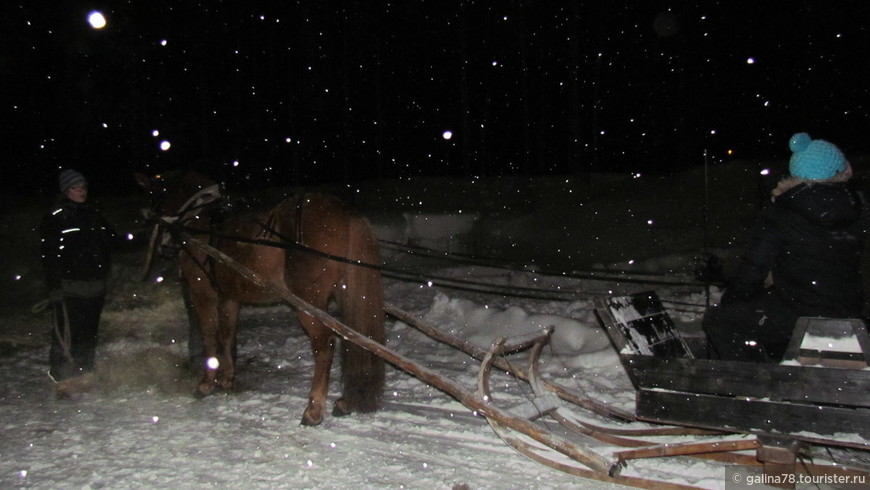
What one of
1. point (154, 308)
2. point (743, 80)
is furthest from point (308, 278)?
point (743, 80)

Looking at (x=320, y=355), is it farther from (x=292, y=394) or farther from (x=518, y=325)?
(x=518, y=325)

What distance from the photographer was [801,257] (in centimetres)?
342

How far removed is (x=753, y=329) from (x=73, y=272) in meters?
5.65

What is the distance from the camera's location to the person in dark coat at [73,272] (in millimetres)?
5586

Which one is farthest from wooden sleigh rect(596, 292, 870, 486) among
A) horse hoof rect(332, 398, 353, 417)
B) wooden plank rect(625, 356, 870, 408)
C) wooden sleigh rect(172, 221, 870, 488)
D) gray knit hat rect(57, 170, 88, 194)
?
gray knit hat rect(57, 170, 88, 194)

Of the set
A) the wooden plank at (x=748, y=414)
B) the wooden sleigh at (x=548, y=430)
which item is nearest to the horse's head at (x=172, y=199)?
the wooden sleigh at (x=548, y=430)

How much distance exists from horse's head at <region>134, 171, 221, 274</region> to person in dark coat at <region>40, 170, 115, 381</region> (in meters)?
0.49

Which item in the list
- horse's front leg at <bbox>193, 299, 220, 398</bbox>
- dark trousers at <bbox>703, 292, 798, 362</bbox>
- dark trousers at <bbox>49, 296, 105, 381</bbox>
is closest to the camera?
dark trousers at <bbox>703, 292, 798, 362</bbox>

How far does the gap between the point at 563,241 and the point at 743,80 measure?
30.9 feet

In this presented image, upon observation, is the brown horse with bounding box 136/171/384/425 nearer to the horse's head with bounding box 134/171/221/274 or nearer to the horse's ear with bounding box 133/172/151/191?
the horse's head with bounding box 134/171/221/274

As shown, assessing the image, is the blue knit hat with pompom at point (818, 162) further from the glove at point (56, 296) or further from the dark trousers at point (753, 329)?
the glove at point (56, 296)

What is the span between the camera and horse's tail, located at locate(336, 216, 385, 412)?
4.88 m

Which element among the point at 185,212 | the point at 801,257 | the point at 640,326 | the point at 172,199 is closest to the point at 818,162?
the point at 801,257

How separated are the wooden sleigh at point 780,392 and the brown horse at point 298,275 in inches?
86.1
